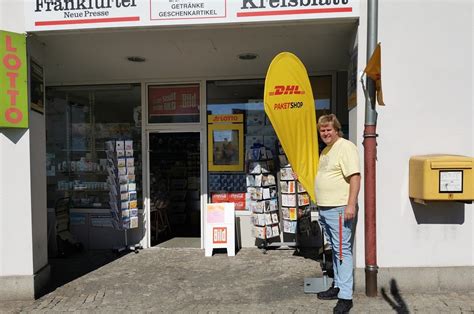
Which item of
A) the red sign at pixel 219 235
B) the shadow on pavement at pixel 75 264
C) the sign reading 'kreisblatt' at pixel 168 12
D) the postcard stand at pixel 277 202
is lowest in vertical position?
the shadow on pavement at pixel 75 264

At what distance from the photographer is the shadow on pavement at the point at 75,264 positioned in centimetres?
499

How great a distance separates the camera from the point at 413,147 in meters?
4.18

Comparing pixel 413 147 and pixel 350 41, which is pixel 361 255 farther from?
pixel 350 41

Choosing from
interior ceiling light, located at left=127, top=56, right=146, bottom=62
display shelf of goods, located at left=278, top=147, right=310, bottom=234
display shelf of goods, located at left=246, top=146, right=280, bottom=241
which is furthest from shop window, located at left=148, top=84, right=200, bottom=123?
display shelf of goods, located at left=278, top=147, right=310, bottom=234

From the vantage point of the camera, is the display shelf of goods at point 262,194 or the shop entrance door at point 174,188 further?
the shop entrance door at point 174,188

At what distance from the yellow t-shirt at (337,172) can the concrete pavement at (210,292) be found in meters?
1.11

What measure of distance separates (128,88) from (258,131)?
7.68ft

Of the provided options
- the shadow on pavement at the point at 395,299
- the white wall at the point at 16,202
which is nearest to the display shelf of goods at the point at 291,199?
the shadow on pavement at the point at 395,299

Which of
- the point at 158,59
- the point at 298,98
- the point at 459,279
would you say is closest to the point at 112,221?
the point at 158,59

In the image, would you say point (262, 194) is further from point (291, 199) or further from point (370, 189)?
point (370, 189)

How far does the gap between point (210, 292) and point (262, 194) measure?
1.99m

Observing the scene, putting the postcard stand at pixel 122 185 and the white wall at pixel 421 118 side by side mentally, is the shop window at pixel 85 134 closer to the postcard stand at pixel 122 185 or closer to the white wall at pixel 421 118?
the postcard stand at pixel 122 185

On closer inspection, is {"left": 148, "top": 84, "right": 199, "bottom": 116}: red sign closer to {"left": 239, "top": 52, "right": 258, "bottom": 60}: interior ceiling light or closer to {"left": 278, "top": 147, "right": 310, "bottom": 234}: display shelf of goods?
{"left": 239, "top": 52, "right": 258, "bottom": 60}: interior ceiling light

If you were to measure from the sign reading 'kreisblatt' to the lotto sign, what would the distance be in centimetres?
301
